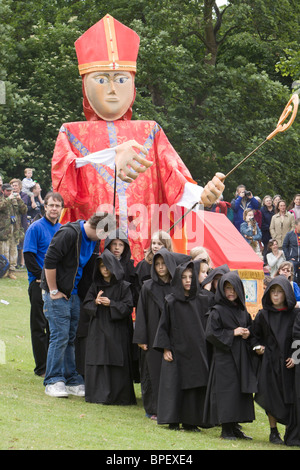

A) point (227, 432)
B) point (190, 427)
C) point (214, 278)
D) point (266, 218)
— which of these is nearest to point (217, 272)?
point (214, 278)

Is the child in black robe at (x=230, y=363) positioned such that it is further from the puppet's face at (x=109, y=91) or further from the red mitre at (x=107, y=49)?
the red mitre at (x=107, y=49)

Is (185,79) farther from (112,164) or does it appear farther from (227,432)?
(227,432)

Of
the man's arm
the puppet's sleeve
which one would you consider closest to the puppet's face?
the puppet's sleeve

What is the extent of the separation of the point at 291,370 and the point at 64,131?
3857mm

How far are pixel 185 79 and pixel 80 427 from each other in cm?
1765

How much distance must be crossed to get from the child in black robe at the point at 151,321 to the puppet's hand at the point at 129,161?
1016 mm

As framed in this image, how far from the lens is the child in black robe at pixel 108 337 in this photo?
971 cm

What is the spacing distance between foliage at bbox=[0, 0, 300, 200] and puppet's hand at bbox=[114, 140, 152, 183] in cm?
1201

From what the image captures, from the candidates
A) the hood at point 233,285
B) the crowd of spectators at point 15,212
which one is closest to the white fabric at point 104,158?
the hood at point 233,285

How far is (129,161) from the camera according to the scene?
982 centimetres

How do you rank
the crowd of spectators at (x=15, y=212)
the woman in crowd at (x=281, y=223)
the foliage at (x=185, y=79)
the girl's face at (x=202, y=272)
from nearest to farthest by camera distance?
the girl's face at (x=202, y=272)
the crowd of spectators at (x=15, y=212)
the woman in crowd at (x=281, y=223)
the foliage at (x=185, y=79)
